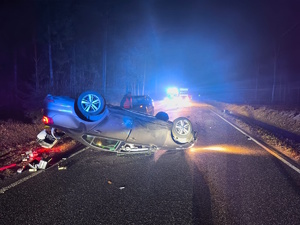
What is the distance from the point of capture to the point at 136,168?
4.87 meters

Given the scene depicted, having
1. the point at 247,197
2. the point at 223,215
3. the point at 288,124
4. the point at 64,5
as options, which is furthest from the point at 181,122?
the point at 64,5

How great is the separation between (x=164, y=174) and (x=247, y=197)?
1.72 meters

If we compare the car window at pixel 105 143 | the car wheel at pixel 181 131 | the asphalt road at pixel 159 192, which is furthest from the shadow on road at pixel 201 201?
the car window at pixel 105 143

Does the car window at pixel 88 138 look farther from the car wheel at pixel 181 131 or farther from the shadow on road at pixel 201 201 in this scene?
the shadow on road at pixel 201 201

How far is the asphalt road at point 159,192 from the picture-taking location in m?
2.97

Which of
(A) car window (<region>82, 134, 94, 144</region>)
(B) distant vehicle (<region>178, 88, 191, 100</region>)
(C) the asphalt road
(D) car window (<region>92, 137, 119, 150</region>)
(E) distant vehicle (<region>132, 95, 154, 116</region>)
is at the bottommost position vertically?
(C) the asphalt road

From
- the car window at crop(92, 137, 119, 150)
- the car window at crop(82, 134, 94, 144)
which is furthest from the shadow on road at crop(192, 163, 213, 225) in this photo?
the car window at crop(82, 134, 94, 144)

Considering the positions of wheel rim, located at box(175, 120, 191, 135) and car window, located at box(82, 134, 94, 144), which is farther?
wheel rim, located at box(175, 120, 191, 135)

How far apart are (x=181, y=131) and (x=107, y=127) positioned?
212cm

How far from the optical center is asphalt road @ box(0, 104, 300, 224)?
2969mm

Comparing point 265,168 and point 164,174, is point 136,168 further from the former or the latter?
point 265,168

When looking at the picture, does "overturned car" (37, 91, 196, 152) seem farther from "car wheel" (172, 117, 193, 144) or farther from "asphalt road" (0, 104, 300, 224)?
"asphalt road" (0, 104, 300, 224)

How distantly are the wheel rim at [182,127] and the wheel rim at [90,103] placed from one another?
7.57 ft

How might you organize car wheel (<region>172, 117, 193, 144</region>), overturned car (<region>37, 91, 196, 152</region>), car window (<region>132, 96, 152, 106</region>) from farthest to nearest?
car window (<region>132, 96, 152, 106</region>), car wheel (<region>172, 117, 193, 144</region>), overturned car (<region>37, 91, 196, 152</region>)
